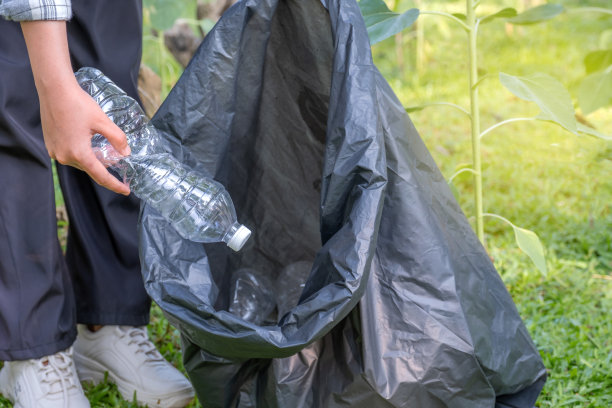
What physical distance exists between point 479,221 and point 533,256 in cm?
19

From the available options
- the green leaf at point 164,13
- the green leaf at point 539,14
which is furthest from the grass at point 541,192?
the green leaf at point 164,13

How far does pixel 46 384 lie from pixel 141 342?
0.75 ft

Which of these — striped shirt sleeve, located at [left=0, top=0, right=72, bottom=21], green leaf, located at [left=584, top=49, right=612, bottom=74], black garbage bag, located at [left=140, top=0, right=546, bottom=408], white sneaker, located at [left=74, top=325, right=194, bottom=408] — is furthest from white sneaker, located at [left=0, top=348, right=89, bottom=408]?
green leaf, located at [left=584, top=49, right=612, bottom=74]

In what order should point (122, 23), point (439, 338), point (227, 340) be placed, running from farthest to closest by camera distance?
point (122, 23)
point (439, 338)
point (227, 340)

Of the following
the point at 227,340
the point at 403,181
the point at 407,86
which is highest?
the point at 403,181

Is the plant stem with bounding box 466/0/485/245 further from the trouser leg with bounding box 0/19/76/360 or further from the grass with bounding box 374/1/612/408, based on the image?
the trouser leg with bounding box 0/19/76/360

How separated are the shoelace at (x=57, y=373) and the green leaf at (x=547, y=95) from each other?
1073 millimetres

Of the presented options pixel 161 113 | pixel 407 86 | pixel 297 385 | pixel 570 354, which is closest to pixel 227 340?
pixel 297 385

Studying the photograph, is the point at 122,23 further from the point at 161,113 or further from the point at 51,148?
the point at 51,148

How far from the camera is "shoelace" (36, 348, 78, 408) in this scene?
52.8 inches

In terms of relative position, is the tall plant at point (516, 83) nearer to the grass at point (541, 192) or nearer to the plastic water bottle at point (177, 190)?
the grass at point (541, 192)

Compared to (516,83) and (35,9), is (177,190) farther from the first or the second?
(516,83)

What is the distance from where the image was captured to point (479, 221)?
5.24 ft

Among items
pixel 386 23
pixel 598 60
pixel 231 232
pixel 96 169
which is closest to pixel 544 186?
pixel 598 60
